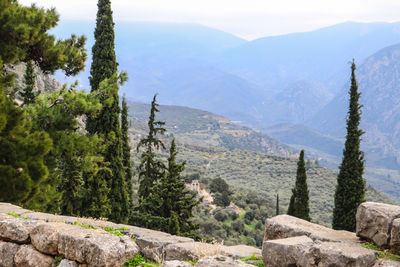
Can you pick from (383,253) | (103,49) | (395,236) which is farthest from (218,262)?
(103,49)

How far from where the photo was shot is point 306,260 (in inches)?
255

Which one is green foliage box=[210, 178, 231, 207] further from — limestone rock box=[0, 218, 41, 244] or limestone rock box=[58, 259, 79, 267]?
limestone rock box=[58, 259, 79, 267]

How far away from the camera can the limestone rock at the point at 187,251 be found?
24.2ft

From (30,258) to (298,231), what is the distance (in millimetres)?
5530

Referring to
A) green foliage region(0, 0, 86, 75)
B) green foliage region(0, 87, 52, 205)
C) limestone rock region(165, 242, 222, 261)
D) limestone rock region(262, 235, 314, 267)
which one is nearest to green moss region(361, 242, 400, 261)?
limestone rock region(262, 235, 314, 267)

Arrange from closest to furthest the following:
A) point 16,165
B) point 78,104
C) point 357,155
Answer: point 16,165
point 78,104
point 357,155

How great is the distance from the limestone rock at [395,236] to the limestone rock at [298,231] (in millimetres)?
1070

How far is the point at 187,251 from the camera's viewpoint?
7.61 metres

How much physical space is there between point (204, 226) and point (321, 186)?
61210mm

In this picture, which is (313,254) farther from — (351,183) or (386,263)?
(351,183)

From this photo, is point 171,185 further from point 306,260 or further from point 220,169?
point 220,169

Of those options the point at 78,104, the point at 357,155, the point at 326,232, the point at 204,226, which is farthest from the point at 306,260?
the point at 204,226

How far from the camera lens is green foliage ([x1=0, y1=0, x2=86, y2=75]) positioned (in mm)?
13231

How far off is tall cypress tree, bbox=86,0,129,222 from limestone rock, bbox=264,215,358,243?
44.0 feet
